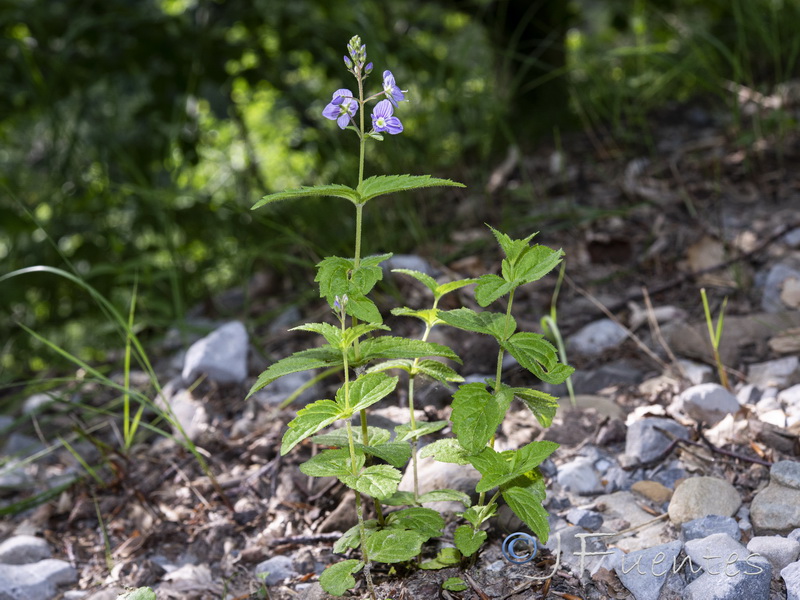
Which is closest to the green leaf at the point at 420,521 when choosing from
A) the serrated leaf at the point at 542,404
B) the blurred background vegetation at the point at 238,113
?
the serrated leaf at the point at 542,404

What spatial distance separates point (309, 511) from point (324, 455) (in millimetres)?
428

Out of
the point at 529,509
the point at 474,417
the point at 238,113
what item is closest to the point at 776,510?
the point at 529,509

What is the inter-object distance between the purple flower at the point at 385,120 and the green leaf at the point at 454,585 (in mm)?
715

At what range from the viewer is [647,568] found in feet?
3.97

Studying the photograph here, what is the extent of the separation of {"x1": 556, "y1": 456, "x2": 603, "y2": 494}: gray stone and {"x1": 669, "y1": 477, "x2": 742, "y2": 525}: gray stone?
0.54 feet

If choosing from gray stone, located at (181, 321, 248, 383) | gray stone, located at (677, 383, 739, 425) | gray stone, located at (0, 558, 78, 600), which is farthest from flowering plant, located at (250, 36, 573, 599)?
gray stone, located at (181, 321, 248, 383)

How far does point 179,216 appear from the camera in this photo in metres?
2.95

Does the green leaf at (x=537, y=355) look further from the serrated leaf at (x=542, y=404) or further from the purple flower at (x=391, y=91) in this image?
the purple flower at (x=391, y=91)

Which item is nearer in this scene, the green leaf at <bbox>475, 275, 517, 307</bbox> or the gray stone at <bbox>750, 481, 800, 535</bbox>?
the green leaf at <bbox>475, 275, 517, 307</bbox>

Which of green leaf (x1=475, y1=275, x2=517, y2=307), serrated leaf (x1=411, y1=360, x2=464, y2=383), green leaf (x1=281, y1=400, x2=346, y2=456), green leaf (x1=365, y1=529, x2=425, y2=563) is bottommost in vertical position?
green leaf (x1=365, y1=529, x2=425, y2=563)

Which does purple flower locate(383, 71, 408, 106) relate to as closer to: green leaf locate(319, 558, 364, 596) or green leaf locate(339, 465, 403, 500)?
green leaf locate(339, 465, 403, 500)

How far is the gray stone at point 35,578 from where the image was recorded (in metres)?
1.43

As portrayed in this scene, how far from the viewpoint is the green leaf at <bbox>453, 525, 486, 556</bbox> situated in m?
1.18

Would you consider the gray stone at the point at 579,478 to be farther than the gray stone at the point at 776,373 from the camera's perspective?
No
